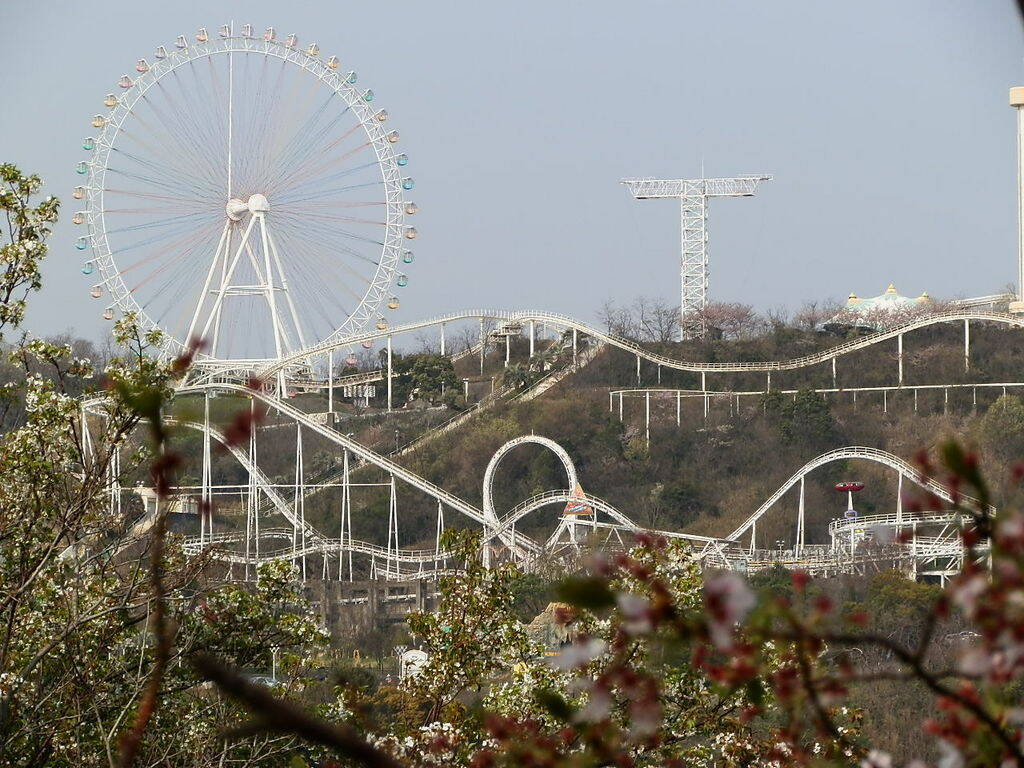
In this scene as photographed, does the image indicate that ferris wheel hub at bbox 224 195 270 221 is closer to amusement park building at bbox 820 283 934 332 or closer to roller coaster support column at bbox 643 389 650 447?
roller coaster support column at bbox 643 389 650 447

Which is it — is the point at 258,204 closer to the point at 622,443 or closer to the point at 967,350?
the point at 622,443

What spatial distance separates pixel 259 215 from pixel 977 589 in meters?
37.0

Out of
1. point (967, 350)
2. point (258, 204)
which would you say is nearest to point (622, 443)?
point (967, 350)

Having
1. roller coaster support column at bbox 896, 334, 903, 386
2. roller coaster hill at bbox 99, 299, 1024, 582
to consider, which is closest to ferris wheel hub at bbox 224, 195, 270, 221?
roller coaster hill at bbox 99, 299, 1024, 582

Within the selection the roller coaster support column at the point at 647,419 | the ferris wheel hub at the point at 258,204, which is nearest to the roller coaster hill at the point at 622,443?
the roller coaster support column at the point at 647,419

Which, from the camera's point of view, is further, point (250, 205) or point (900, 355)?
point (900, 355)

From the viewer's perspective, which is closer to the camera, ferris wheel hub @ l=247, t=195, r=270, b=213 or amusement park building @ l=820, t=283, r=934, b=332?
ferris wheel hub @ l=247, t=195, r=270, b=213

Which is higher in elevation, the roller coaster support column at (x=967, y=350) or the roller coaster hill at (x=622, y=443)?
the roller coaster support column at (x=967, y=350)

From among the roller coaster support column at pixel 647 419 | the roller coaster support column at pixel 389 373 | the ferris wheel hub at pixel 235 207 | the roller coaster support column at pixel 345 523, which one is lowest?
the roller coaster support column at pixel 345 523

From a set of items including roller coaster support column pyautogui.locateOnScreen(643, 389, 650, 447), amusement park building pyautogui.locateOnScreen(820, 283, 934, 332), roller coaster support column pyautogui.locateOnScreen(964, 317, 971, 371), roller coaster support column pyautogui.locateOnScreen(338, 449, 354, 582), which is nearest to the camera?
roller coaster support column pyautogui.locateOnScreen(338, 449, 354, 582)

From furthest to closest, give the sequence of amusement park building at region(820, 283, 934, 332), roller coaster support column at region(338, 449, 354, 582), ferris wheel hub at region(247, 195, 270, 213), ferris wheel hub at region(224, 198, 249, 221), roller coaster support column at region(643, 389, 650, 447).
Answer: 1. amusement park building at region(820, 283, 934, 332)
2. roller coaster support column at region(643, 389, 650, 447)
3. ferris wheel hub at region(224, 198, 249, 221)
4. ferris wheel hub at region(247, 195, 270, 213)
5. roller coaster support column at region(338, 449, 354, 582)

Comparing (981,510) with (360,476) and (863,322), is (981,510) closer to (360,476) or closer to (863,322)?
(360,476)

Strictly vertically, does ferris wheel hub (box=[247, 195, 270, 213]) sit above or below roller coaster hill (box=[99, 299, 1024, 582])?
above

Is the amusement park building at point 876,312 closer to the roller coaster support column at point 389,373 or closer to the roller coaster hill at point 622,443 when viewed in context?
the roller coaster hill at point 622,443
